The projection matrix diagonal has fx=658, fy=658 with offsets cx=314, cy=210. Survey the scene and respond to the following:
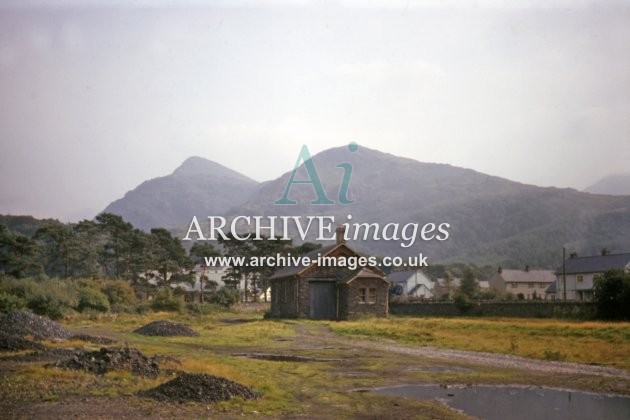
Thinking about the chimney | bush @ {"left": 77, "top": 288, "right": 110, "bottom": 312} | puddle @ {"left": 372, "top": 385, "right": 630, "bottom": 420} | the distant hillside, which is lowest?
puddle @ {"left": 372, "top": 385, "right": 630, "bottom": 420}

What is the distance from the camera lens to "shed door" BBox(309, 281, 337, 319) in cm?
5594

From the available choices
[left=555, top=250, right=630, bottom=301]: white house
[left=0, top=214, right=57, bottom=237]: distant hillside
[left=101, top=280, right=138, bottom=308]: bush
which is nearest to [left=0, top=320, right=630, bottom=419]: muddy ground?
[left=101, top=280, right=138, bottom=308]: bush

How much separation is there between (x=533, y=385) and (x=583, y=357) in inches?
325

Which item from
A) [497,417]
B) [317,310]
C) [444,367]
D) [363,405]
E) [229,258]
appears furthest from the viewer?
[229,258]

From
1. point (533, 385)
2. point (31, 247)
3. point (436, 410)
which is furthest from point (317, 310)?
point (436, 410)

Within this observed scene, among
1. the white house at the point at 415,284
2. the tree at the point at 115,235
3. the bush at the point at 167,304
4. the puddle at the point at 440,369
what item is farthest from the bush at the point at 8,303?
the white house at the point at 415,284

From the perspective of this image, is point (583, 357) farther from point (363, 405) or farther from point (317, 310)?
point (317, 310)

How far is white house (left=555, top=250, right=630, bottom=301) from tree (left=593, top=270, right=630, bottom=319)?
36984mm

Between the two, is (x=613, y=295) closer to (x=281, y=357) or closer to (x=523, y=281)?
(x=281, y=357)

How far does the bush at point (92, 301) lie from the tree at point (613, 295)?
131 feet

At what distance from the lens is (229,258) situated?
9481cm

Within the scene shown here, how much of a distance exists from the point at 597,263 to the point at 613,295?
43.6 metres

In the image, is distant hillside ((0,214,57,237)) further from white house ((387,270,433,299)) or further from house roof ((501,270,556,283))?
house roof ((501,270,556,283))

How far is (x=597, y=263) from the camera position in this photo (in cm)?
8419
